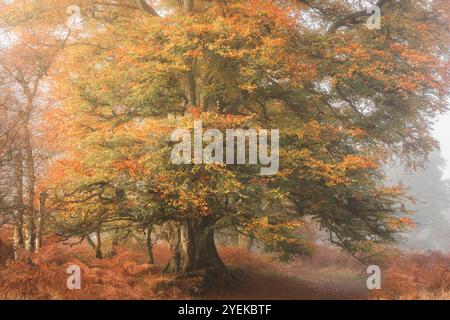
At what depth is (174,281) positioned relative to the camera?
43.6 feet

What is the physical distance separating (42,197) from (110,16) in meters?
8.05

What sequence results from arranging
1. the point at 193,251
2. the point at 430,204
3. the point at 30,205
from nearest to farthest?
the point at 30,205, the point at 193,251, the point at 430,204

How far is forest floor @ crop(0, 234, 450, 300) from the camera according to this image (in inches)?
402

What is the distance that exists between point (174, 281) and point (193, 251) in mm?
1833

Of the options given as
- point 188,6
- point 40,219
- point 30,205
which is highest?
point 188,6

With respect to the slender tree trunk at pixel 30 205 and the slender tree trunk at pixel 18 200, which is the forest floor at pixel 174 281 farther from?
the slender tree trunk at pixel 18 200

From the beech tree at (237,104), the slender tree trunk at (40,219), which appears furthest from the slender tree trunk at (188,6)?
the slender tree trunk at (40,219)

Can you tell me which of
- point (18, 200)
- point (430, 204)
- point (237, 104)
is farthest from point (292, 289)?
point (430, 204)

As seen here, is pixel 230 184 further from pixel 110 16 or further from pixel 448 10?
pixel 448 10

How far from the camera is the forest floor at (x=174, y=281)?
33.5 feet

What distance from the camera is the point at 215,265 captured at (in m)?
15.3

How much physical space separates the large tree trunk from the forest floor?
2.72 feet

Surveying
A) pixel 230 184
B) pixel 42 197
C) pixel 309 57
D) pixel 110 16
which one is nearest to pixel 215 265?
pixel 230 184

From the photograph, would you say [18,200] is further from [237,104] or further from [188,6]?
[188,6]
